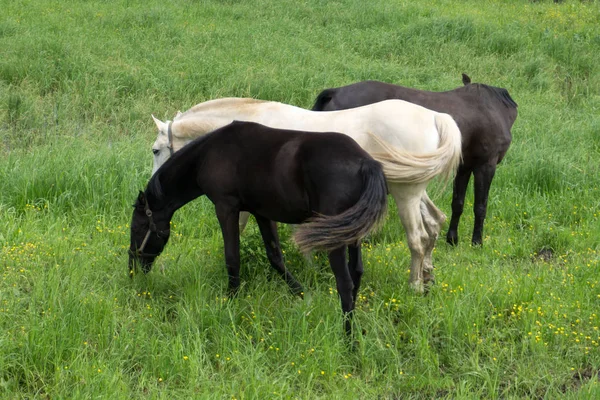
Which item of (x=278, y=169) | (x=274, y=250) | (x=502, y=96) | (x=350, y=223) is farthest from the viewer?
(x=502, y=96)

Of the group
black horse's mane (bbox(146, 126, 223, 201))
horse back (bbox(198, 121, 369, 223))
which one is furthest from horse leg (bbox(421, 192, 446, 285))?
black horse's mane (bbox(146, 126, 223, 201))

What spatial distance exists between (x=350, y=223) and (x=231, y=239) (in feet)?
3.86

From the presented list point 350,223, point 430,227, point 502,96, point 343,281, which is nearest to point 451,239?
point 430,227

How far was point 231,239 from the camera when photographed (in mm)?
5016

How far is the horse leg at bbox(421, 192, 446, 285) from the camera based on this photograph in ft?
18.4

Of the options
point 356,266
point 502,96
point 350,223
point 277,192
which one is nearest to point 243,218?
point 277,192

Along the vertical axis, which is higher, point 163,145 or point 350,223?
point 350,223

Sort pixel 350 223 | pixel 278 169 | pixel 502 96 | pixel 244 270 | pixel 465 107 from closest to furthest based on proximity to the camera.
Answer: pixel 350 223 → pixel 278 169 → pixel 244 270 → pixel 465 107 → pixel 502 96

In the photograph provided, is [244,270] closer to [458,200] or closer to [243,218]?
[243,218]

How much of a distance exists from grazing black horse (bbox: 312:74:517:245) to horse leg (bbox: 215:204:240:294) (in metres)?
2.05

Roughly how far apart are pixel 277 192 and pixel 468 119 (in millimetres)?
2581

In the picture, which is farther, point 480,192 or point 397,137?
point 480,192

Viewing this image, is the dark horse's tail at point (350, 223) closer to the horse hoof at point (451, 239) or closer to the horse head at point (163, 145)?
the horse head at point (163, 145)

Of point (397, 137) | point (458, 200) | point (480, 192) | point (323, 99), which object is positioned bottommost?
point (458, 200)
